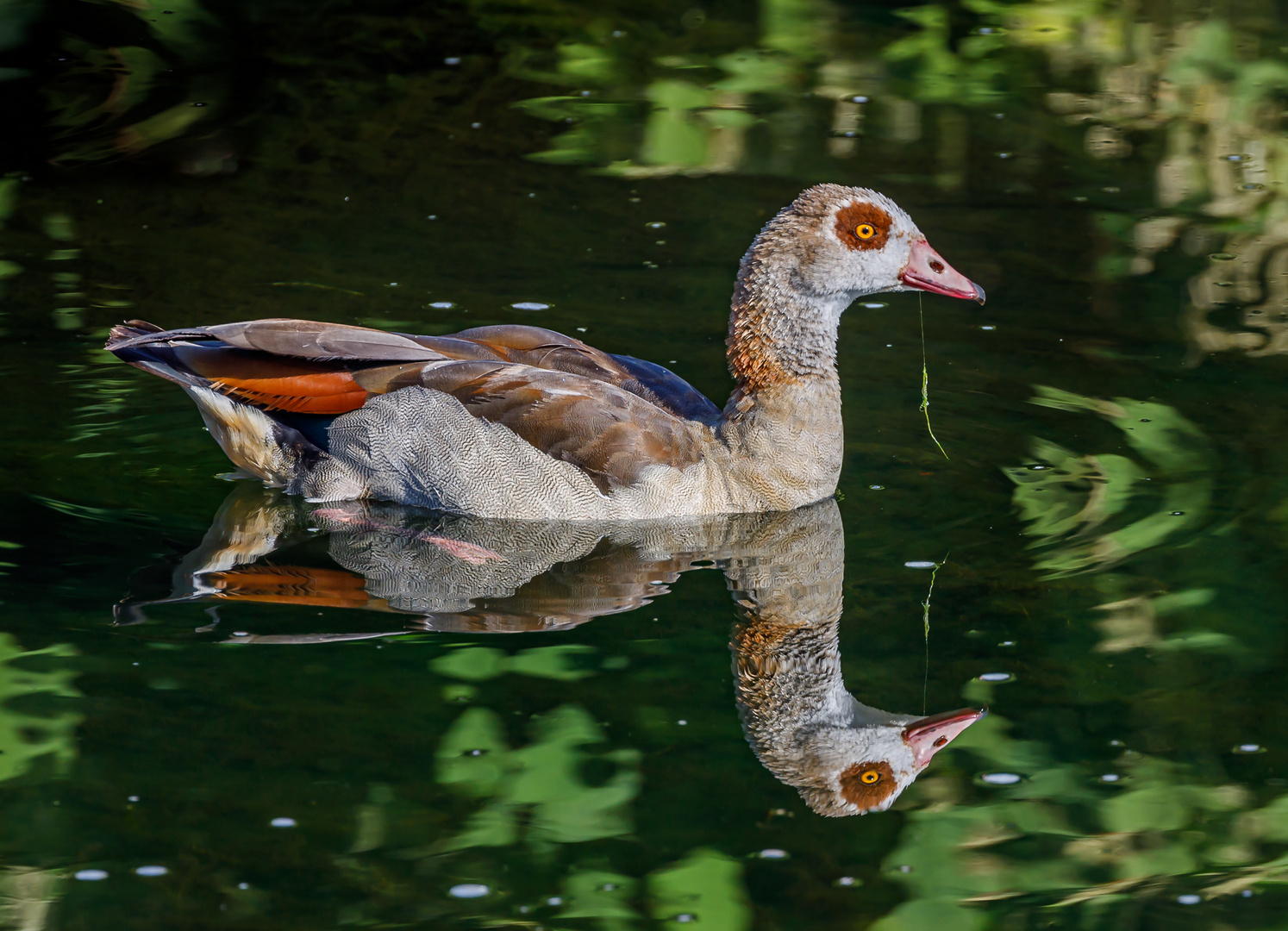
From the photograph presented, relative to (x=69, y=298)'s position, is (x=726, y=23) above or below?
above

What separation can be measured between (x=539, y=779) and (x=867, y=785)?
3.92 ft

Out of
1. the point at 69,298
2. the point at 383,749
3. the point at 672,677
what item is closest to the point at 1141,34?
the point at 69,298

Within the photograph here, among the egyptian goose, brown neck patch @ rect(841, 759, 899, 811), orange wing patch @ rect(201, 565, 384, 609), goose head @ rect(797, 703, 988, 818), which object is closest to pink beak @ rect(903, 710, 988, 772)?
goose head @ rect(797, 703, 988, 818)

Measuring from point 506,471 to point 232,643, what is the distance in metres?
1.80

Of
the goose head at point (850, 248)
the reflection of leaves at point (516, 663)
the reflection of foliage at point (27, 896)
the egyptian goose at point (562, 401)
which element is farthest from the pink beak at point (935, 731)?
the reflection of foliage at point (27, 896)

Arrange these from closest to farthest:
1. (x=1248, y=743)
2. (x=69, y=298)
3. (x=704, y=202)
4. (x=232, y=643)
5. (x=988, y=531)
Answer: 1. (x=1248, y=743)
2. (x=232, y=643)
3. (x=988, y=531)
4. (x=69, y=298)
5. (x=704, y=202)

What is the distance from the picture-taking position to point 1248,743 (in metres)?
6.52

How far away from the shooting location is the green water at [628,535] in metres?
5.77

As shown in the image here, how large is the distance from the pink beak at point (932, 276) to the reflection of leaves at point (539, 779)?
120 inches

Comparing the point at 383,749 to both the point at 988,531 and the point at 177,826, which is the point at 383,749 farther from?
the point at 988,531

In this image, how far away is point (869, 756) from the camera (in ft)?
21.1

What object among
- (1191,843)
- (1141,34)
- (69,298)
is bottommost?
(1191,843)

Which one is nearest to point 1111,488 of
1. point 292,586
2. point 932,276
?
point 932,276

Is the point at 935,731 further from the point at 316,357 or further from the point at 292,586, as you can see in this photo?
the point at 316,357
